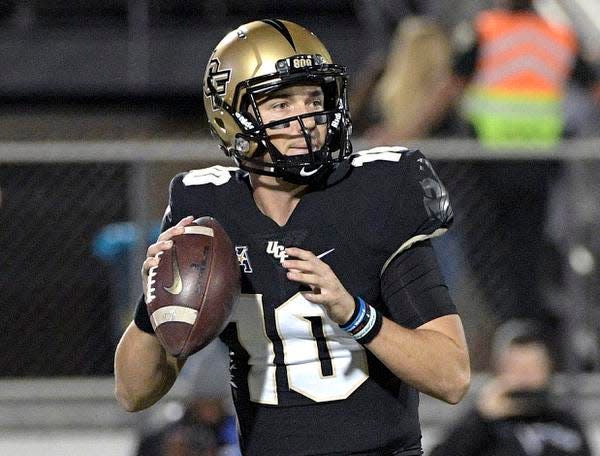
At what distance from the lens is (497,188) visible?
6379mm

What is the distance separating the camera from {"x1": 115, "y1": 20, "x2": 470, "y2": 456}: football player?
124 inches

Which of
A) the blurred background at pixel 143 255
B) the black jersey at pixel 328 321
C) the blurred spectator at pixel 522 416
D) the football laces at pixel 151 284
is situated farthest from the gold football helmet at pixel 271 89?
the blurred background at pixel 143 255

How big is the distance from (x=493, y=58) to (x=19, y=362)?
2806mm

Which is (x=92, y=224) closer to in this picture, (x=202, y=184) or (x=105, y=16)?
(x=202, y=184)

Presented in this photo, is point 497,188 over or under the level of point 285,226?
under

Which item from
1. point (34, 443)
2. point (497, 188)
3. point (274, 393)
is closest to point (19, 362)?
point (34, 443)

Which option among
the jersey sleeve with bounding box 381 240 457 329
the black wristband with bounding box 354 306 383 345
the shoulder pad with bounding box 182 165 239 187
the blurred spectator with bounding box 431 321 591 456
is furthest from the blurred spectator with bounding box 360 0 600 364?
the black wristband with bounding box 354 306 383 345

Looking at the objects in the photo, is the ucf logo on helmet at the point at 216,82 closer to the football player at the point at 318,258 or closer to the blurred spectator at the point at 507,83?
the football player at the point at 318,258

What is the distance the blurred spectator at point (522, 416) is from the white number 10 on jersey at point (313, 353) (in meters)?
2.33

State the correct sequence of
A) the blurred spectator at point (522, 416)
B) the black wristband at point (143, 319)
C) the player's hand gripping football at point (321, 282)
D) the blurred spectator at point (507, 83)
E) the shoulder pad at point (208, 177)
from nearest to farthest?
the player's hand gripping football at point (321, 282) → the black wristband at point (143, 319) → the shoulder pad at point (208, 177) → the blurred spectator at point (522, 416) → the blurred spectator at point (507, 83)

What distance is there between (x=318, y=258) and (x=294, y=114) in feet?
1.24

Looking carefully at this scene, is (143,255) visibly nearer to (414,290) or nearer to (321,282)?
(414,290)

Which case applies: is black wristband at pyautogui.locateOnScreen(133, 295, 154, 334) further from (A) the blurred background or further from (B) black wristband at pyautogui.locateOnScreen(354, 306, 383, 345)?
(A) the blurred background

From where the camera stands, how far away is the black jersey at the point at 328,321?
3156 millimetres
